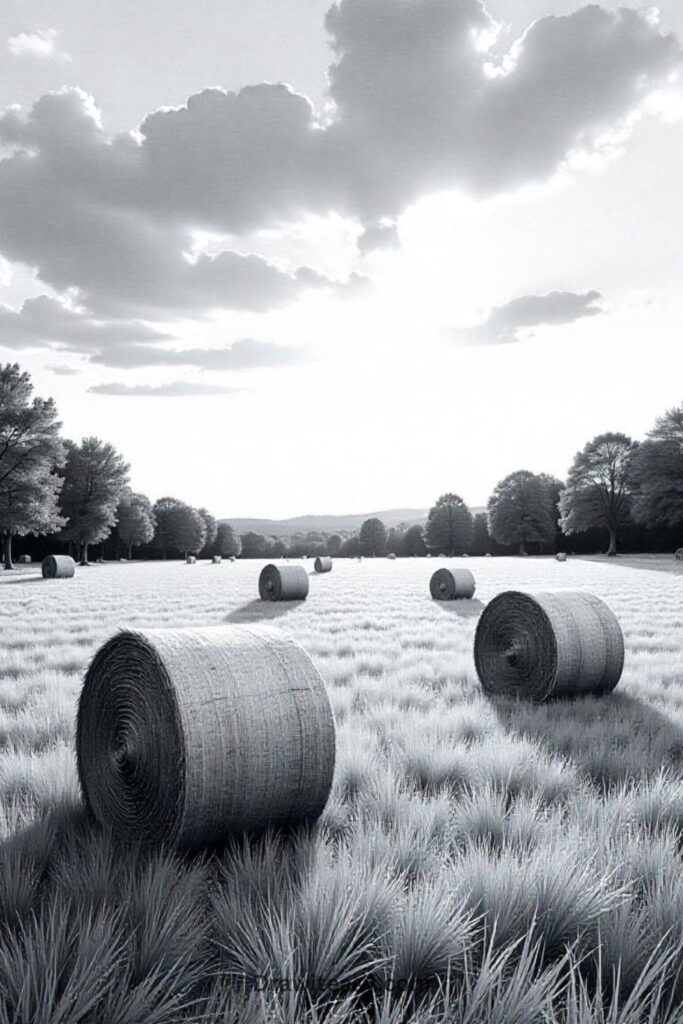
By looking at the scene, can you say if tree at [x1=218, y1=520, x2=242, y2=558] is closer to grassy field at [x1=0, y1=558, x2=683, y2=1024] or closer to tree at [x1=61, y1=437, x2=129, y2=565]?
tree at [x1=61, y1=437, x2=129, y2=565]

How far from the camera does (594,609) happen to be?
712 cm

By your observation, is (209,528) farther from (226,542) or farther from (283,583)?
(283,583)

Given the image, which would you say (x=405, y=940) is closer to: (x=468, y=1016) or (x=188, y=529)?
(x=468, y=1016)

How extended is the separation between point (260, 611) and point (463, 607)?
4899mm

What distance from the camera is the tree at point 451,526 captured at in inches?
3386

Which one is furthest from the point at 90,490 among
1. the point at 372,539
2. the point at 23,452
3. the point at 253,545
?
the point at 253,545

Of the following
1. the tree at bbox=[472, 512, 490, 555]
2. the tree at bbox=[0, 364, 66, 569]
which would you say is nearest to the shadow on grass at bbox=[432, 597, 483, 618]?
the tree at bbox=[0, 364, 66, 569]

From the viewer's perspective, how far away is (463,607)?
52.7 feet

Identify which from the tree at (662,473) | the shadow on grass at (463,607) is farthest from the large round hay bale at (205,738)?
the tree at (662,473)

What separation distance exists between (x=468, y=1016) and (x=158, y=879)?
1.32 m

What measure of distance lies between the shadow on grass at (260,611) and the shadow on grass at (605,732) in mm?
7401

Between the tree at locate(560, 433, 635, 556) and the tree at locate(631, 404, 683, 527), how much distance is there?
6.41m

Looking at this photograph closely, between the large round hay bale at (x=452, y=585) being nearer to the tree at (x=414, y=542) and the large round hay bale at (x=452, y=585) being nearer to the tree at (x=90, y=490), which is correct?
the tree at (x=90, y=490)

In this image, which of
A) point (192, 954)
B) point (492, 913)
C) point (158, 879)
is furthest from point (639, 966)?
point (158, 879)
